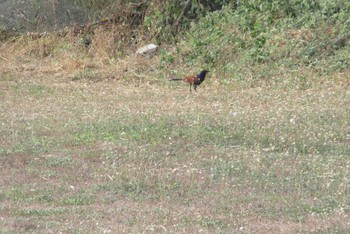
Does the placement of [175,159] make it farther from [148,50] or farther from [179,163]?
[148,50]

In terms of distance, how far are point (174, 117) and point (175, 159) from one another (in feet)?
7.46

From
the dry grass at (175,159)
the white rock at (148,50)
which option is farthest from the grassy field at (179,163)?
the white rock at (148,50)

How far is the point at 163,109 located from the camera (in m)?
12.1

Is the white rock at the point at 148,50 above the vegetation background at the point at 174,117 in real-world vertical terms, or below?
below

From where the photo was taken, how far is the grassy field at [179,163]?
693cm

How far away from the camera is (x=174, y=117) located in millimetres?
11281

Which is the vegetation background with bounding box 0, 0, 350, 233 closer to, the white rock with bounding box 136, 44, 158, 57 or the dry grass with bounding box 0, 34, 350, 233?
the dry grass with bounding box 0, 34, 350, 233

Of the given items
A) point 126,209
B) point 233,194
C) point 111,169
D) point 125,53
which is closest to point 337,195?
point 233,194

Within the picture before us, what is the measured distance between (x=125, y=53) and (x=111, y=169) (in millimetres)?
9660

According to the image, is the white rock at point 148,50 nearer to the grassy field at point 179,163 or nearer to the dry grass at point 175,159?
the dry grass at point 175,159

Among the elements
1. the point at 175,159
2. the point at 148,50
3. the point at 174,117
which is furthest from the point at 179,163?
the point at 148,50

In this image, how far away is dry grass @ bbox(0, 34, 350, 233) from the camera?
696 centimetres

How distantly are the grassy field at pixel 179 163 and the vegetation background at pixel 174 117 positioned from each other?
0.02 metres

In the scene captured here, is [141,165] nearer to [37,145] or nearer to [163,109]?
[37,145]
